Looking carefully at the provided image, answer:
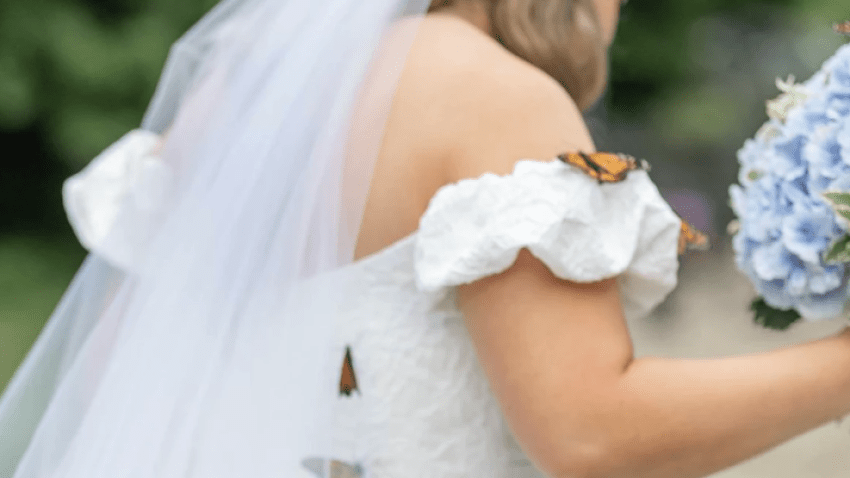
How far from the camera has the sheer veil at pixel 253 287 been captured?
0.85 meters

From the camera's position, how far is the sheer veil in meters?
0.85

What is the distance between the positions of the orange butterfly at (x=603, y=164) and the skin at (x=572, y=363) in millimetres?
19

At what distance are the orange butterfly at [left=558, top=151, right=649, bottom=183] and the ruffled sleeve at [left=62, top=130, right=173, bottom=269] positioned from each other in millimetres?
475

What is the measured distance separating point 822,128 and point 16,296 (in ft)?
13.2

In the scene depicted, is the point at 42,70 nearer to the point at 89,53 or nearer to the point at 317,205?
the point at 89,53

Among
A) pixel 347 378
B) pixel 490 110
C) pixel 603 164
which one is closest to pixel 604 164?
pixel 603 164

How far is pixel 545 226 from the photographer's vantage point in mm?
802

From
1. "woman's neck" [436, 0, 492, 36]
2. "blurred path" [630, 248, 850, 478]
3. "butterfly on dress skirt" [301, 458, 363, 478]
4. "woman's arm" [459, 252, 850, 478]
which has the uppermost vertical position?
"woman's neck" [436, 0, 492, 36]

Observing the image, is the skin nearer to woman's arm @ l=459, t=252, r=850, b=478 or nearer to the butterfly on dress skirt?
woman's arm @ l=459, t=252, r=850, b=478

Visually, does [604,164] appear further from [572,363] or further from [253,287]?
[253,287]

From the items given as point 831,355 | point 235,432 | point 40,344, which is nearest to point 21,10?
point 40,344

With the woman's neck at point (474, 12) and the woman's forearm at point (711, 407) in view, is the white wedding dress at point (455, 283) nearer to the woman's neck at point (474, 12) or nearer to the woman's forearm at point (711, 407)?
the woman's forearm at point (711, 407)

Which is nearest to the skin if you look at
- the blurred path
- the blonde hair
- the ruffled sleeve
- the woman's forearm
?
the woman's forearm

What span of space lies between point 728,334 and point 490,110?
453cm
